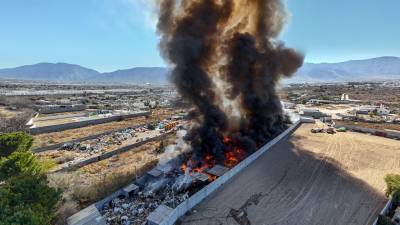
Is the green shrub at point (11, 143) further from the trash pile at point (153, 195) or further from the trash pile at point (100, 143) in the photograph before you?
the trash pile at point (100, 143)

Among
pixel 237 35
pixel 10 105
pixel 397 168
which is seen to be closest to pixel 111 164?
pixel 237 35

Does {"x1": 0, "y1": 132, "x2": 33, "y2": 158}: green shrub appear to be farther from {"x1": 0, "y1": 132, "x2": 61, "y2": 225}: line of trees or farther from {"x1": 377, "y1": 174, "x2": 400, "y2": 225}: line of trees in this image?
{"x1": 377, "y1": 174, "x2": 400, "y2": 225}: line of trees

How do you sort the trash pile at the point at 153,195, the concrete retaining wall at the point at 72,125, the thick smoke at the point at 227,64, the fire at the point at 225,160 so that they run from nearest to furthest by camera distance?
the trash pile at the point at 153,195, the fire at the point at 225,160, the thick smoke at the point at 227,64, the concrete retaining wall at the point at 72,125

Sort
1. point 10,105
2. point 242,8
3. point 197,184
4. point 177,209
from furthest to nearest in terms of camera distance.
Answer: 1. point 10,105
2. point 242,8
3. point 197,184
4. point 177,209

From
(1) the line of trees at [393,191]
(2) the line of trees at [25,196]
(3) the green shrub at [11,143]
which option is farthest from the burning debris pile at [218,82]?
(1) the line of trees at [393,191]

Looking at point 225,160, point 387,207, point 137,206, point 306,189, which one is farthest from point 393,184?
point 137,206

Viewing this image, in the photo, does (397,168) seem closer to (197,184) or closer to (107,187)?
(197,184)
